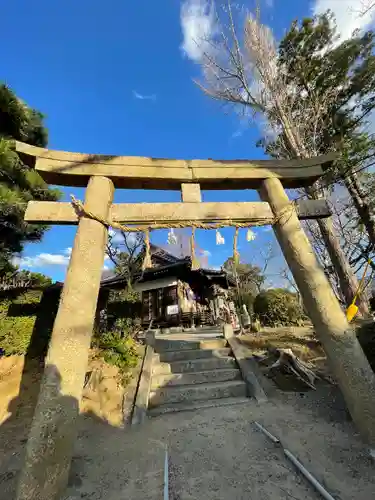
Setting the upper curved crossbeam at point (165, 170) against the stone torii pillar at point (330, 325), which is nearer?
the stone torii pillar at point (330, 325)

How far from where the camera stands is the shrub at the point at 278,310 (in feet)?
38.7

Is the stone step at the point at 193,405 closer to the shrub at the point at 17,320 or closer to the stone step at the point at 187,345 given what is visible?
the stone step at the point at 187,345

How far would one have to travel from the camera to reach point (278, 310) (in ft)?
39.8

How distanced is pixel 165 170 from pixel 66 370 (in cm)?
308

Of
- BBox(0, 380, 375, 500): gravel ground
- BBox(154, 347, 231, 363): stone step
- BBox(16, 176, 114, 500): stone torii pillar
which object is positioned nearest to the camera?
BBox(16, 176, 114, 500): stone torii pillar

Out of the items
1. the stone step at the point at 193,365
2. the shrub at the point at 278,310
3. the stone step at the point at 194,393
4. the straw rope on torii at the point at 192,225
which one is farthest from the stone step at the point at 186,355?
the shrub at the point at 278,310

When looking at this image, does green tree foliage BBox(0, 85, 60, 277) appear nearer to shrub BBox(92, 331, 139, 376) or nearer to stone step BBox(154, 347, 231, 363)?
shrub BBox(92, 331, 139, 376)

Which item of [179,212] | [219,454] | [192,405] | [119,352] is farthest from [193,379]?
[179,212]

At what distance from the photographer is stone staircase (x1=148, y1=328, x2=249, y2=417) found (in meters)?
4.55

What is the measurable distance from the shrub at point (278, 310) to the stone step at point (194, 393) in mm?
7911

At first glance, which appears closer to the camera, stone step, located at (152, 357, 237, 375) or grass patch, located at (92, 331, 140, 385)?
grass patch, located at (92, 331, 140, 385)

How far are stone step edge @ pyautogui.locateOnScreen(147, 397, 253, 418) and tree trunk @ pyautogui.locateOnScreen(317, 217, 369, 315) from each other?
585 cm

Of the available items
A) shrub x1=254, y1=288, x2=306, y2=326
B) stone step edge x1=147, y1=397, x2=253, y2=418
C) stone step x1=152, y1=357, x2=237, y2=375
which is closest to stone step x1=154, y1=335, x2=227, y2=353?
stone step x1=152, y1=357, x2=237, y2=375

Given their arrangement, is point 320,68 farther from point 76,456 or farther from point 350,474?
point 76,456
